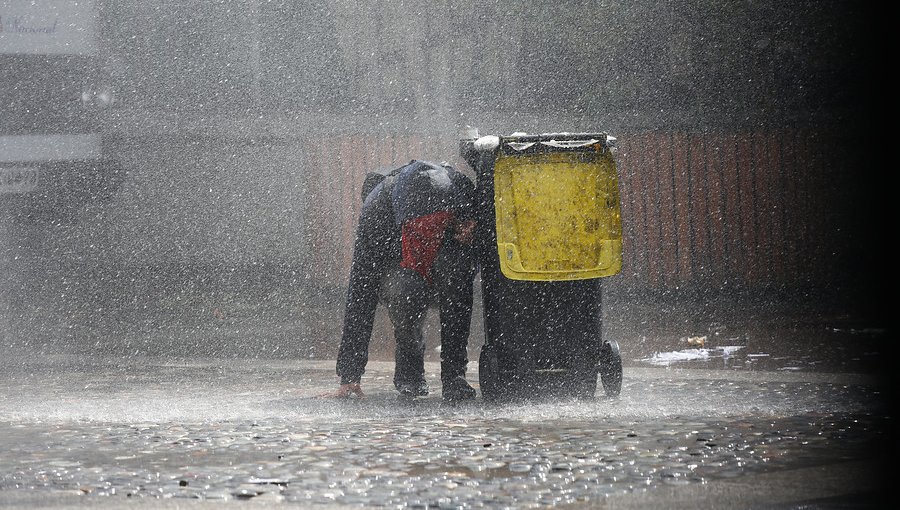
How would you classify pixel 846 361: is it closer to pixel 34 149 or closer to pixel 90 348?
pixel 90 348

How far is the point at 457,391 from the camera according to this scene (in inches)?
293

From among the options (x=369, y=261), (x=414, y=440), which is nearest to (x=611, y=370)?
(x=369, y=261)

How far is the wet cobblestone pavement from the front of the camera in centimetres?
502

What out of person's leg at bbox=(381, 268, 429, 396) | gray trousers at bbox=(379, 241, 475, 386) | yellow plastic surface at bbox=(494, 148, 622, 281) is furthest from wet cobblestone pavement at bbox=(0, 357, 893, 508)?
yellow plastic surface at bbox=(494, 148, 622, 281)

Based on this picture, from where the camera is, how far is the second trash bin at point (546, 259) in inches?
284

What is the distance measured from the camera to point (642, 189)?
50.8ft

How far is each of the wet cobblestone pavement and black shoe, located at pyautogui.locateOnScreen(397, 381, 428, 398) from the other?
137 millimetres

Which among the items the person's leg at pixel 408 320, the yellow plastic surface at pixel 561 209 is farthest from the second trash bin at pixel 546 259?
the person's leg at pixel 408 320

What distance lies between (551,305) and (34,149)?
11.7 meters

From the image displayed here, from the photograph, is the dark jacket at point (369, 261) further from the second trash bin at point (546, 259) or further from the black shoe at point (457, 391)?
the black shoe at point (457, 391)

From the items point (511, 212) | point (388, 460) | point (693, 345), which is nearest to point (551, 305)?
point (511, 212)

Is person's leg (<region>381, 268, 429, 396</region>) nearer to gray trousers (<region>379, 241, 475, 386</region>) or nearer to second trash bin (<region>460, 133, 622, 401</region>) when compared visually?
gray trousers (<region>379, 241, 475, 386</region>)

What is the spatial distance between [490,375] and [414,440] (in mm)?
1320

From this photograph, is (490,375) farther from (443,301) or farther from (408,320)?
(408,320)
